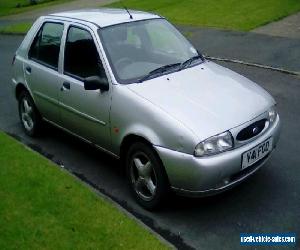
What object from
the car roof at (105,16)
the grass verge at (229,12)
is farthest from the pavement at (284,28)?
the car roof at (105,16)

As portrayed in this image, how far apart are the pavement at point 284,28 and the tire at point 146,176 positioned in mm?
8640

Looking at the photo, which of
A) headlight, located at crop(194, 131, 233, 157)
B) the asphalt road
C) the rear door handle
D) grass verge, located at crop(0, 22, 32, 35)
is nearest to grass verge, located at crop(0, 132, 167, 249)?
the asphalt road

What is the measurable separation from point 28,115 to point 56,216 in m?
2.86

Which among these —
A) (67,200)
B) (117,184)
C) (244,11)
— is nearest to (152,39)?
(117,184)

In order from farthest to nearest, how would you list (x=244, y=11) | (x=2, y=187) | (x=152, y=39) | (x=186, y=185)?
(x=244, y=11) < (x=152, y=39) < (x=2, y=187) < (x=186, y=185)

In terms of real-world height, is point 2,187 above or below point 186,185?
below

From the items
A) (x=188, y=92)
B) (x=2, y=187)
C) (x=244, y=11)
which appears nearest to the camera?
(x=188, y=92)

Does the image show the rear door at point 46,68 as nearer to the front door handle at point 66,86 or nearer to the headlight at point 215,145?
the front door handle at point 66,86

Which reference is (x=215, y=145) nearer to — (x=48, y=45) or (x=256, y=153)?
(x=256, y=153)

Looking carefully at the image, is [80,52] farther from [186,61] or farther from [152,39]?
[186,61]

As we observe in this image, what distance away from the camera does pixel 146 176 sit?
515 cm

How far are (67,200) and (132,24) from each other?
240 cm

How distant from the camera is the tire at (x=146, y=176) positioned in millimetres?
4938

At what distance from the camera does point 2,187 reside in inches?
223
